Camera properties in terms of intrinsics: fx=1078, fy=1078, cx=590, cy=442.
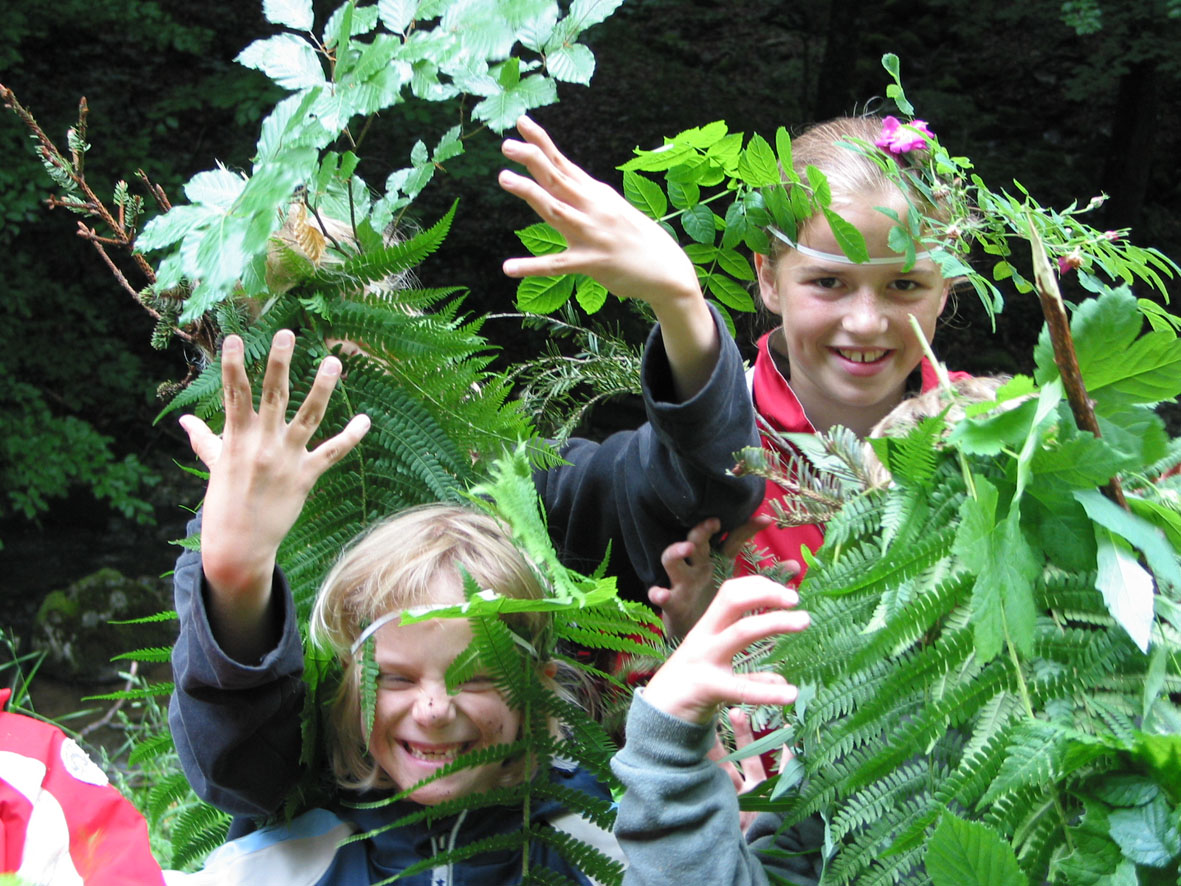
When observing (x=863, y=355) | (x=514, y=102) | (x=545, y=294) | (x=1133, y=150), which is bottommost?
(x=1133, y=150)

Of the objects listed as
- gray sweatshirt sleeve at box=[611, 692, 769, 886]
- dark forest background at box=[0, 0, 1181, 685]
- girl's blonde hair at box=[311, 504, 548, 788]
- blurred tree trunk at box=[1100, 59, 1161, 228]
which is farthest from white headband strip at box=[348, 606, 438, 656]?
blurred tree trunk at box=[1100, 59, 1161, 228]

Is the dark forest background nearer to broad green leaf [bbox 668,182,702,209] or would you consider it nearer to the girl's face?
the girl's face

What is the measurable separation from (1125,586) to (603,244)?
0.75 meters

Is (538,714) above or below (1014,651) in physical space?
below

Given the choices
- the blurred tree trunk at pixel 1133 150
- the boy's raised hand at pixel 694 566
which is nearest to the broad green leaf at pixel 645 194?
the boy's raised hand at pixel 694 566

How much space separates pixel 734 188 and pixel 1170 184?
8657mm

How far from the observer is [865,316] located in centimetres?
192

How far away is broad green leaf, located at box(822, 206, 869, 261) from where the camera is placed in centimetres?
180

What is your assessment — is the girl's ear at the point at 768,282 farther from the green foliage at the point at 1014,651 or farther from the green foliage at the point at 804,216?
the green foliage at the point at 1014,651

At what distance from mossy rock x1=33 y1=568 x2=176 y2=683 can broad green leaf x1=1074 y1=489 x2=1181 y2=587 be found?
5.00 meters

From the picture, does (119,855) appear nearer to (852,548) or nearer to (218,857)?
(218,857)

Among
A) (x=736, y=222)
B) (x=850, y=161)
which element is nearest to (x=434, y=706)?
(x=736, y=222)

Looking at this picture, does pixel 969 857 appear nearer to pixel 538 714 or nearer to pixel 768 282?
pixel 538 714

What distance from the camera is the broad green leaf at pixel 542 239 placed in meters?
1.76
